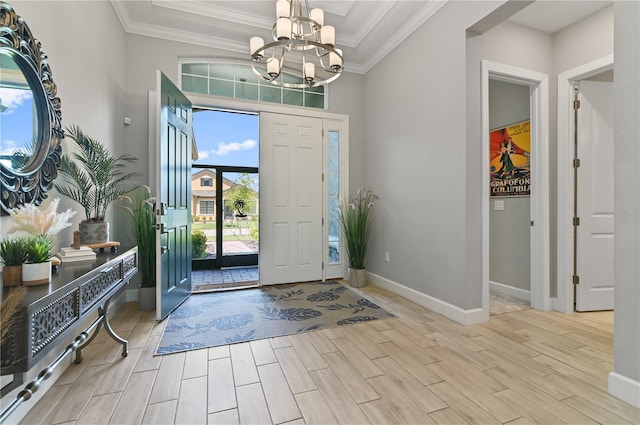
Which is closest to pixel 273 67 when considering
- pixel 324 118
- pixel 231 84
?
pixel 231 84

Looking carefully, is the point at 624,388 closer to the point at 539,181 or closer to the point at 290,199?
the point at 539,181

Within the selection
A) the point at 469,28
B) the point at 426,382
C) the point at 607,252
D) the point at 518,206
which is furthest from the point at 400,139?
the point at 426,382

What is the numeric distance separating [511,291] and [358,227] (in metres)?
1.98

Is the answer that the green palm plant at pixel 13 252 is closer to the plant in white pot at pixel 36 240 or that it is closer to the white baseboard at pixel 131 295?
the plant in white pot at pixel 36 240

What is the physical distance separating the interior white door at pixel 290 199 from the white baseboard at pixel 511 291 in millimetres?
2286

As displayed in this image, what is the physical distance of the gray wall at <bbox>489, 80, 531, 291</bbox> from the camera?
3.46m

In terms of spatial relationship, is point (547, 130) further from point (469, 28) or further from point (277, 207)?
point (277, 207)

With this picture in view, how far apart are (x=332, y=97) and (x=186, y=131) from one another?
6.78ft

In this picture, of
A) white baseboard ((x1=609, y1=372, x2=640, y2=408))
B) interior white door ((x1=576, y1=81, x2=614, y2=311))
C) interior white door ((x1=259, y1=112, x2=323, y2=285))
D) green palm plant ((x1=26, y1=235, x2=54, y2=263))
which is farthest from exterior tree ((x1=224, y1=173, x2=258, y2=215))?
white baseboard ((x1=609, y1=372, x2=640, y2=408))

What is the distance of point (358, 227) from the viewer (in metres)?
3.99

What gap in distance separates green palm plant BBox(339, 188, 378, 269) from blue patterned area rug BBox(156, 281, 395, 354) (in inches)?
17.9

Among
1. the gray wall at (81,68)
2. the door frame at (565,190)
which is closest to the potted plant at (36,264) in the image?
the gray wall at (81,68)

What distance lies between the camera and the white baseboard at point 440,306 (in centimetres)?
270

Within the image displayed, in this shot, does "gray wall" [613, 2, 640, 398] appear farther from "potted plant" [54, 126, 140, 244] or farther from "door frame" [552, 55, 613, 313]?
"potted plant" [54, 126, 140, 244]
